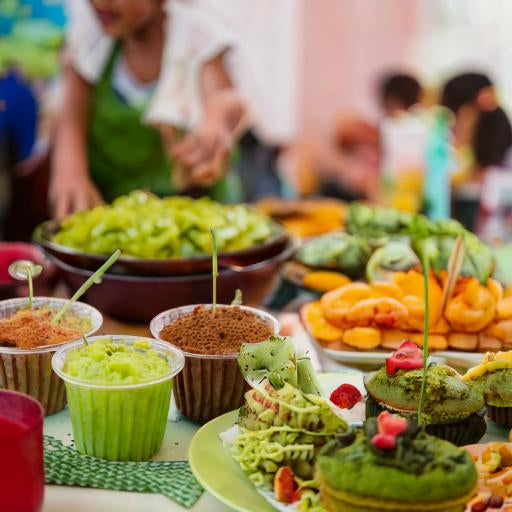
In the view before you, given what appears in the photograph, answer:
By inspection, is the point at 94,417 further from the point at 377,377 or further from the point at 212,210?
the point at 212,210

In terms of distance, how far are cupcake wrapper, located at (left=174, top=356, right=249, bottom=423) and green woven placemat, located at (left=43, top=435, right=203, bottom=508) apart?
0.43 feet

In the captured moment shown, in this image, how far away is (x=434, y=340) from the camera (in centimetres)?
146

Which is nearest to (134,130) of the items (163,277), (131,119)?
(131,119)

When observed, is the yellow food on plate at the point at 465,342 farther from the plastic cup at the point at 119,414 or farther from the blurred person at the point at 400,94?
the blurred person at the point at 400,94

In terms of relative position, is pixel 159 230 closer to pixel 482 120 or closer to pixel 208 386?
pixel 208 386

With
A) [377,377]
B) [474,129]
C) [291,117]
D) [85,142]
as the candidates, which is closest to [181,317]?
[377,377]

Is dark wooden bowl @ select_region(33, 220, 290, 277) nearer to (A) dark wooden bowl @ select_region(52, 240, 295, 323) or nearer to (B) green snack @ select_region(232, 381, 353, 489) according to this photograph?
(A) dark wooden bowl @ select_region(52, 240, 295, 323)

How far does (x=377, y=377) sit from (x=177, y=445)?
33 cm

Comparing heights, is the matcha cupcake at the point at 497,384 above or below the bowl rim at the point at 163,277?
below

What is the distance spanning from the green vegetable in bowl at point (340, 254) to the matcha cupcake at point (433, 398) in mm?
654

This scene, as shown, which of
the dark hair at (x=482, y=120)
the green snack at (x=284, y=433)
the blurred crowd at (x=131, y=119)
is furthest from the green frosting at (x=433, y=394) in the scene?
the dark hair at (x=482, y=120)

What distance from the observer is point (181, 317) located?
53.0 inches

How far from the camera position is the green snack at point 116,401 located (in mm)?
1124

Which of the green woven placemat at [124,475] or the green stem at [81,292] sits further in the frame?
the green stem at [81,292]
